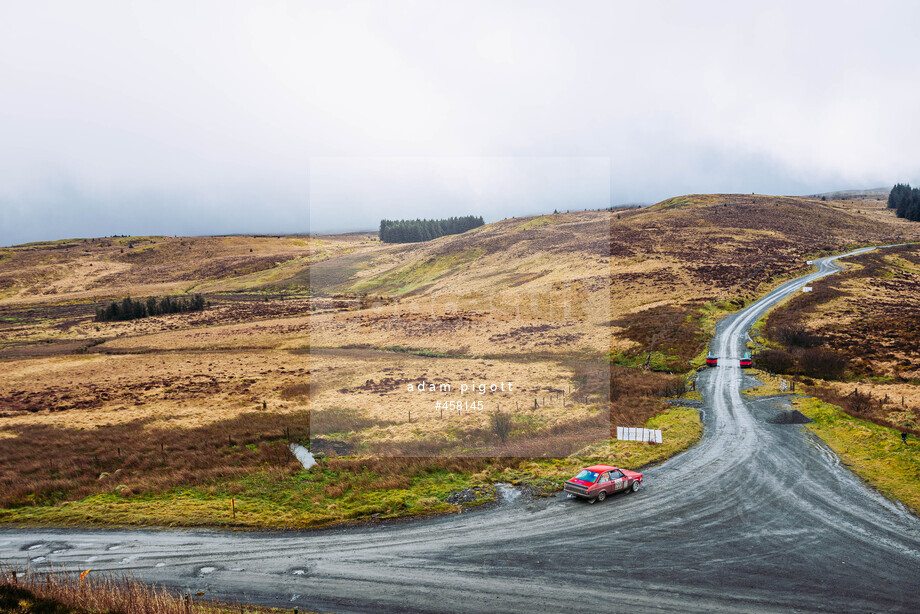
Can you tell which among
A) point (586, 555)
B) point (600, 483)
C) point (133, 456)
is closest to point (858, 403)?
point (600, 483)

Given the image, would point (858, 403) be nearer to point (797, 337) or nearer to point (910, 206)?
point (797, 337)

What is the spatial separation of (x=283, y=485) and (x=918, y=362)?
49.0 m

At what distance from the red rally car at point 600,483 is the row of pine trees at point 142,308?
317 ft

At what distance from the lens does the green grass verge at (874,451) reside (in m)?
19.1

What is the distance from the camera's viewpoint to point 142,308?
9156 cm

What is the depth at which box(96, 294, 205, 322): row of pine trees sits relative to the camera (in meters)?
88.9

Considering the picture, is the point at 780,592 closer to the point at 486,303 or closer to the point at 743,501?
the point at 743,501

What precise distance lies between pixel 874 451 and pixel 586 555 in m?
18.0

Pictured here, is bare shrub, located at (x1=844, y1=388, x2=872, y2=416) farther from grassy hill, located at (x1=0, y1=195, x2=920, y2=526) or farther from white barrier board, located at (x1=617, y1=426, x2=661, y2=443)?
white barrier board, located at (x1=617, y1=426, x2=661, y2=443)

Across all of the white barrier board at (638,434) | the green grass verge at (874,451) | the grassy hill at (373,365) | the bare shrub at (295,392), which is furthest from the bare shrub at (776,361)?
the bare shrub at (295,392)

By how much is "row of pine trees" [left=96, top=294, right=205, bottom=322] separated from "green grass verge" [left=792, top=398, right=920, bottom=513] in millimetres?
102260

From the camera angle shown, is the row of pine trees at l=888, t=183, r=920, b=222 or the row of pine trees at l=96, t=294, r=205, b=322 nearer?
the row of pine trees at l=96, t=294, r=205, b=322

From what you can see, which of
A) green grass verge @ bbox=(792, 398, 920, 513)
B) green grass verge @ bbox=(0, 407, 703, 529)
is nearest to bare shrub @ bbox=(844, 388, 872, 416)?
green grass verge @ bbox=(792, 398, 920, 513)

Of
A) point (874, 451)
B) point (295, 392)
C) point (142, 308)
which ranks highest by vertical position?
point (142, 308)
